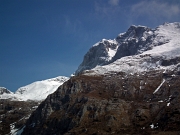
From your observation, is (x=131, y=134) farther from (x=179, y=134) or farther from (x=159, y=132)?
(x=179, y=134)

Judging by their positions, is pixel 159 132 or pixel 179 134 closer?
pixel 179 134

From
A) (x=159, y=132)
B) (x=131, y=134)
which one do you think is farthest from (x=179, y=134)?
(x=131, y=134)

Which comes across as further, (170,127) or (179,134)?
(170,127)

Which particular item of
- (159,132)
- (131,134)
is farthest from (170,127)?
(131,134)

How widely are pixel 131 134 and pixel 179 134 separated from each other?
34.7 meters

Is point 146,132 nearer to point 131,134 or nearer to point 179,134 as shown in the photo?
point 131,134

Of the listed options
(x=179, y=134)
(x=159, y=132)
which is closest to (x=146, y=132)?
(x=159, y=132)

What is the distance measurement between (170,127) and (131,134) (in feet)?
92.5

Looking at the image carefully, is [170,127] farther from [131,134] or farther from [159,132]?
[131,134]

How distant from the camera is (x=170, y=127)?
196875mm

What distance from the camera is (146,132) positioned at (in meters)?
197

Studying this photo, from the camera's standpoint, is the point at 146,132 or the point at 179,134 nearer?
the point at 179,134

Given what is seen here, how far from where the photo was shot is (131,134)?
199m
